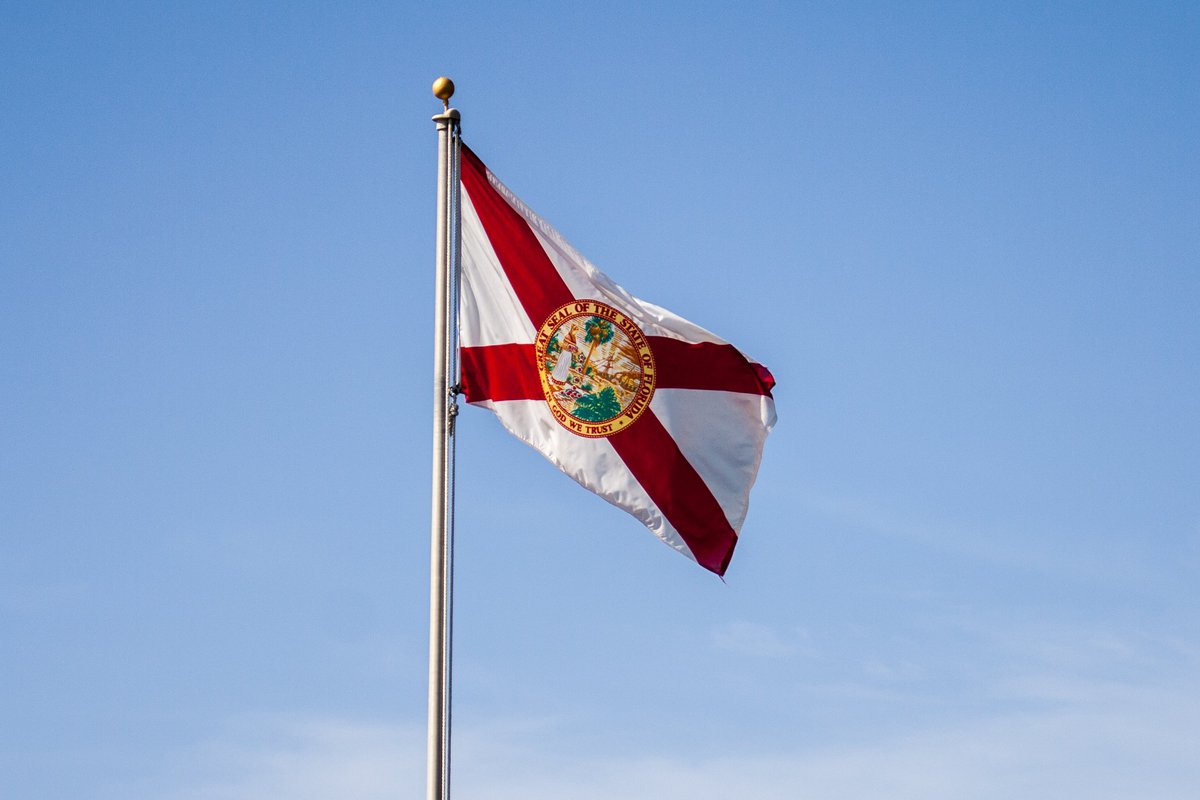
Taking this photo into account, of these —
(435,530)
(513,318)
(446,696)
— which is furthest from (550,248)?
(446,696)

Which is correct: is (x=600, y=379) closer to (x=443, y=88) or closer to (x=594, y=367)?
(x=594, y=367)

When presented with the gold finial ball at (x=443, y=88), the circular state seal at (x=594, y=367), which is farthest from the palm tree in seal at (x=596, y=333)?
the gold finial ball at (x=443, y=88)

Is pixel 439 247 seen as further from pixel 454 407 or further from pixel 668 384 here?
pixel 668 384

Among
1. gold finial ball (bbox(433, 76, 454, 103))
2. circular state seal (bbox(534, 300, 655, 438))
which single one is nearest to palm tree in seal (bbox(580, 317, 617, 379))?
circular state seal (bbox(534, 300, 655, 438))

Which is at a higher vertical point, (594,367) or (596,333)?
(596,333)

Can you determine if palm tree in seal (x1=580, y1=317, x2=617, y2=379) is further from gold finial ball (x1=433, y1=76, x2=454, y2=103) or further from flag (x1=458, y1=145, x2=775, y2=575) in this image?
gold finial ball (x1=433, y1=76, x2=454, y2=103)

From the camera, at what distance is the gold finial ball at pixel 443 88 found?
786 inches

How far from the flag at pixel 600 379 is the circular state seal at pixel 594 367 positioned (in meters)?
0.01

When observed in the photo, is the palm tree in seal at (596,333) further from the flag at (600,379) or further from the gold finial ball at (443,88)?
the gold finial ball at (443,88)

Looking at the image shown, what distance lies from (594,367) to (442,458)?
255 cm

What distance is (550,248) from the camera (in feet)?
67.4

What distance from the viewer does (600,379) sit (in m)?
20.6

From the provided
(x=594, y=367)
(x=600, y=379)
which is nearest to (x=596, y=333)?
(x=594, y=367)

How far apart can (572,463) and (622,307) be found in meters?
2.05
